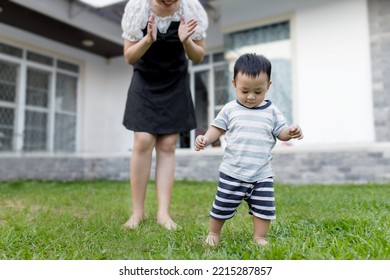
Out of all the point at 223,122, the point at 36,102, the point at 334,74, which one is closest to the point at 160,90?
the point at 223,122

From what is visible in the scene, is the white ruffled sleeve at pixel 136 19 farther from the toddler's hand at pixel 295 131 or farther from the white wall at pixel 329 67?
the white wall at pixel 329 67

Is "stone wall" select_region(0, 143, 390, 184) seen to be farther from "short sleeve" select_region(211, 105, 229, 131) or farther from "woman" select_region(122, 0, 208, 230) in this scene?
"short sleeve" select_region(211, 105, 229, 131)

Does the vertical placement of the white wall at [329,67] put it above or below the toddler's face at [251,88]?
above

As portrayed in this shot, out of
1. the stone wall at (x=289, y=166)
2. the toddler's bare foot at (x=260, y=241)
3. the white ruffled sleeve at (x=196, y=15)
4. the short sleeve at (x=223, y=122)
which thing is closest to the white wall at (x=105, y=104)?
the stone wall at (x=289, y=166)

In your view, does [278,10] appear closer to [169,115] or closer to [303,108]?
[303,108]

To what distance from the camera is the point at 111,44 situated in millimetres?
8289

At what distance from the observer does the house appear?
559cm

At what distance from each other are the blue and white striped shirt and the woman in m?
0.69

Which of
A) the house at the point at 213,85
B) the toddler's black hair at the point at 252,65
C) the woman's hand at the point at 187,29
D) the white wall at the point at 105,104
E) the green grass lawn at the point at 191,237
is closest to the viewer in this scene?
the green grass lawn at the point at 191,237

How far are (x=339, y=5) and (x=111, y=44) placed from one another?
4.81m

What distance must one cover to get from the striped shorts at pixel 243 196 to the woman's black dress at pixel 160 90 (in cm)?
82

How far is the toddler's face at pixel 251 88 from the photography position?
4.89 ft

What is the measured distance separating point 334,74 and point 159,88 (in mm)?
4424
